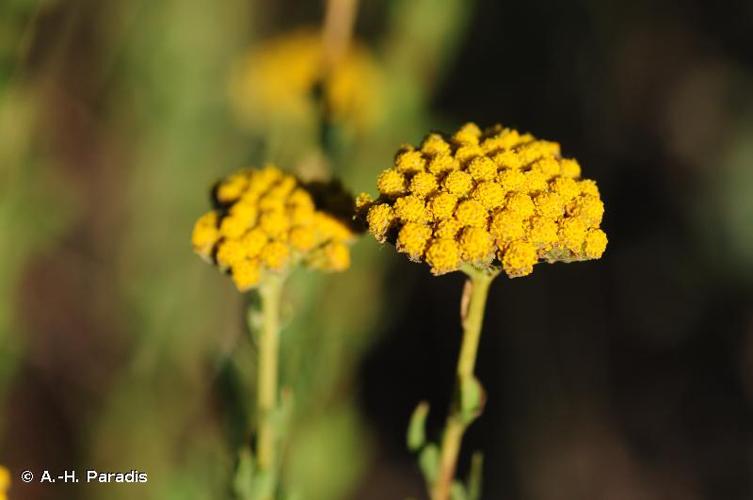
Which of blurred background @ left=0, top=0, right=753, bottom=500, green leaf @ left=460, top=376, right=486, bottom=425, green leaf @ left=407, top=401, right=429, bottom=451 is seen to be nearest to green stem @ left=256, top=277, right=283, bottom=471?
green leaf @ left=407, top=401, right=429, bottom=451

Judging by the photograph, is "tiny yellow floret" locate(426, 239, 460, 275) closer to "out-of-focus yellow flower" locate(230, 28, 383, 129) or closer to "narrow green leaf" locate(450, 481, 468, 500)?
"narrow green leaf" locate(450, 481, 468, 500)

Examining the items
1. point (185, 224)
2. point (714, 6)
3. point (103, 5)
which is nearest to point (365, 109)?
point (185, 224)

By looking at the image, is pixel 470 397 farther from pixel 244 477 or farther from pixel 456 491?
pixel 244 477

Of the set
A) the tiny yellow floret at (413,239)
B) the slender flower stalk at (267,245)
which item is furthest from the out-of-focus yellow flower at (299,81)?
the tiny yellow floret at (413,239)

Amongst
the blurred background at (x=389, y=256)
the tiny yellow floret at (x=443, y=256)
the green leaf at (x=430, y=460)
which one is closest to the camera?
the tiny yellow floret at (x=443, y=256)

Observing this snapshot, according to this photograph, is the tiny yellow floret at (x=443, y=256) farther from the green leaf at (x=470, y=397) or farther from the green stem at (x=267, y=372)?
the green stem at (x=267, y=372)
